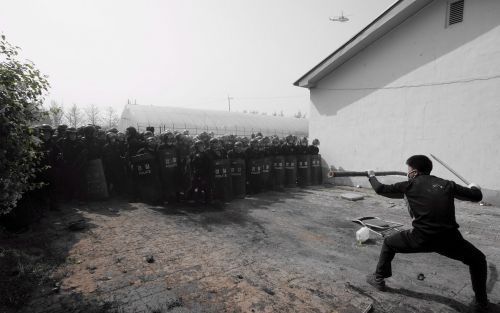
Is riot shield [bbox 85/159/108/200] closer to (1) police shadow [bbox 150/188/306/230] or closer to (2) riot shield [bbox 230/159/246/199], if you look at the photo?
(1) police shadow [bbox 150/188/306/230]

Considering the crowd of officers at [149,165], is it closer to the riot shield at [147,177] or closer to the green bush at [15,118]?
the riot shield at [147,177]

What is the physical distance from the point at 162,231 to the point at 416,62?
9.90 meters

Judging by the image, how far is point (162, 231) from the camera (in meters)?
5.95

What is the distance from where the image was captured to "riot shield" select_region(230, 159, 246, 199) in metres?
9.09

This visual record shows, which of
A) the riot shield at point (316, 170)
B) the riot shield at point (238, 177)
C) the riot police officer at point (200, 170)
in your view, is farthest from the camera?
the riot shield at point (316, 170)

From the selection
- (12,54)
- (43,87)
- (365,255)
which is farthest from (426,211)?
(12,54)

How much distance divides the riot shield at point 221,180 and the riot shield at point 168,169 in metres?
1.08

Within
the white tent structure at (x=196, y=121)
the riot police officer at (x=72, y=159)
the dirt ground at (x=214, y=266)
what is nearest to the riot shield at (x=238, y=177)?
the dirt ground at (x=214, y=266)

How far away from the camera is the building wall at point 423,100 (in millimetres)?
8836

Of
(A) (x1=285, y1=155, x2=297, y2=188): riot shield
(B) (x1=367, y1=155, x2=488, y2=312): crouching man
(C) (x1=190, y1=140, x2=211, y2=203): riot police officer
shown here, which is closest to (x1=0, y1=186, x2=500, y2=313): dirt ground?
(B) (x1=367, y1=155, x2=488, y2=312): crouching man

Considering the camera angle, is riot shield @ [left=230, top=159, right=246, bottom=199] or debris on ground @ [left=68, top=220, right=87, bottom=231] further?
riot shield @ [left=230, top=159, right=246, bottom=199]

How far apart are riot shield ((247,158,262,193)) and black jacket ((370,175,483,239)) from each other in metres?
6.56

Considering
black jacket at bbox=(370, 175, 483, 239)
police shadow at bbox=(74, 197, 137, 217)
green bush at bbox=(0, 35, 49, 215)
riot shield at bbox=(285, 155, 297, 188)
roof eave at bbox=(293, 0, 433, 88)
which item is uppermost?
roof eave at bbox=(293, 0, 433, 88)

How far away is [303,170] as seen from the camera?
12.0 m
